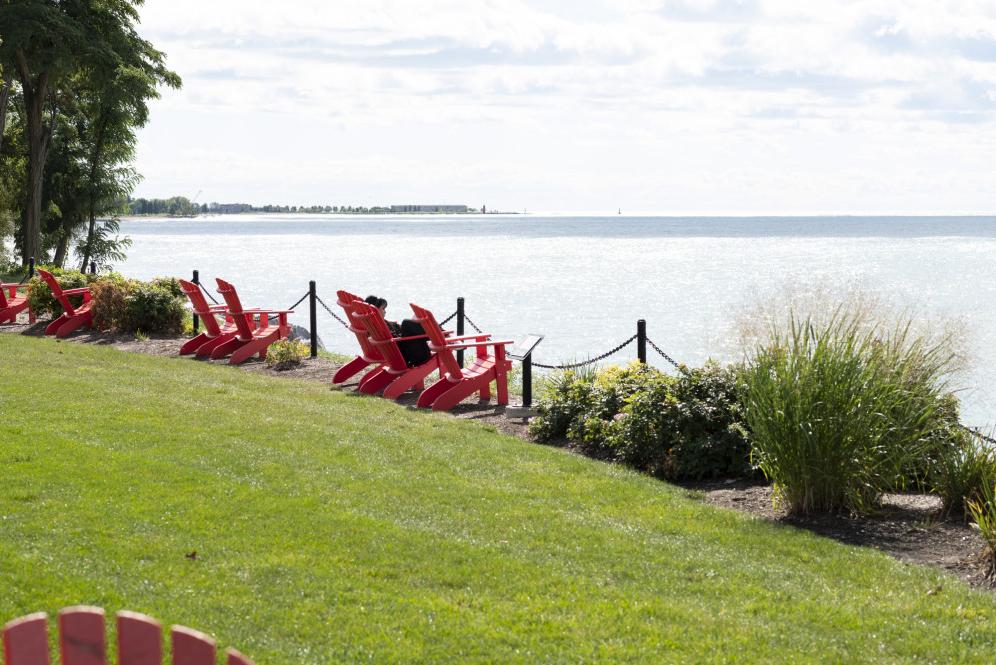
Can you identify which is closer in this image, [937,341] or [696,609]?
[696,609]

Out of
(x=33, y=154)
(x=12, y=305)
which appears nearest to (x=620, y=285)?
(x=33, y=154)

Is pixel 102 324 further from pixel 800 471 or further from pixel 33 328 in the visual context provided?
pixel 800 471

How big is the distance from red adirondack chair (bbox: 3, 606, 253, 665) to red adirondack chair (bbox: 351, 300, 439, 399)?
10.9 metres

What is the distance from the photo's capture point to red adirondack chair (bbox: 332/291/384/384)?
45.4 ft

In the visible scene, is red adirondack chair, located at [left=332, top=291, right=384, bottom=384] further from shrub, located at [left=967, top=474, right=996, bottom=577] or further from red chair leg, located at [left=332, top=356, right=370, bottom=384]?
shrub, located at [left=967, top=474, right=996, bottom=577]

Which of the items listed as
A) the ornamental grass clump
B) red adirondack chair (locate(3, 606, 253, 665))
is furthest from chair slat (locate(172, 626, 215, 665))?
the ornamental grass clump

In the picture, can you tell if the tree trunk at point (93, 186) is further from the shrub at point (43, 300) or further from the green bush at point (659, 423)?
the green bush at point (659, 423)

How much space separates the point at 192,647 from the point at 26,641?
0.34 meters

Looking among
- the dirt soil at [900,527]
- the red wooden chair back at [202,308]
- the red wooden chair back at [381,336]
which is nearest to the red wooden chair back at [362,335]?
the red wooden chair back at [381,336]

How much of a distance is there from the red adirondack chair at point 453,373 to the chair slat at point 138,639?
1018 cm

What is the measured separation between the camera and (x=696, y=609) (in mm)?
5484

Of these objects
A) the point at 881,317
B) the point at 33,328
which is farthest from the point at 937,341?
the point at 33,328

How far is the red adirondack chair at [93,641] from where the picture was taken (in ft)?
7.30

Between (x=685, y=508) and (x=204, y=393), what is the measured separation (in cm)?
644
